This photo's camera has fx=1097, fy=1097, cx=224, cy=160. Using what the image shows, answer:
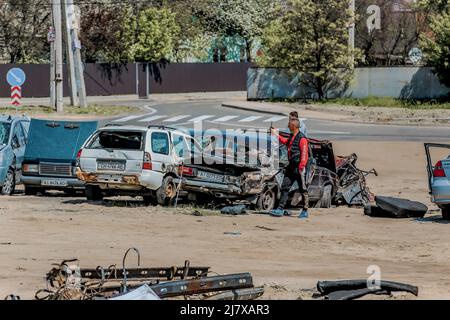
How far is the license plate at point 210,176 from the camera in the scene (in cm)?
2030

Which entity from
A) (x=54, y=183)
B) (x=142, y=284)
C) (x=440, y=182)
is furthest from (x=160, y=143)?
(x=142, y=284)

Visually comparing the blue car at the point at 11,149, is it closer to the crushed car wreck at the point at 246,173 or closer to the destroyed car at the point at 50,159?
the destroyed car at the point at 50,159

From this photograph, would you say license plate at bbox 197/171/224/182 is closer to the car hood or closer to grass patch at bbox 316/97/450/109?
the car hood

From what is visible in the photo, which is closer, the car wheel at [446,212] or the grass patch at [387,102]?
the car wheel at [446,212]

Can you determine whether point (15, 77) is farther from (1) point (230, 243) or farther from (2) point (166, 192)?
(1) point (230, 243)

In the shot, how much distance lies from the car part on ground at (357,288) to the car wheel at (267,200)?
31.3ft

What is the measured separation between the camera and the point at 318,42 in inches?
2121

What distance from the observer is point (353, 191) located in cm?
2266

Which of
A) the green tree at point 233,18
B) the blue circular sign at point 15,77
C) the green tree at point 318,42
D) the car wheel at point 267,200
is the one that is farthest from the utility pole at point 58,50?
the green tree at point 233,18

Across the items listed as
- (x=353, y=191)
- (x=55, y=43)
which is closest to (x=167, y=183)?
(x=353, y=191)

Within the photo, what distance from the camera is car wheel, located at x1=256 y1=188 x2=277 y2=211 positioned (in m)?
20.6

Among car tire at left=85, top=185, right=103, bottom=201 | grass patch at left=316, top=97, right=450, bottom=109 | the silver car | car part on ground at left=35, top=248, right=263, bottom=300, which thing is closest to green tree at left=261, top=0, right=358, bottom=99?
grass patch at left=316, top=97, right=450, bottom=109

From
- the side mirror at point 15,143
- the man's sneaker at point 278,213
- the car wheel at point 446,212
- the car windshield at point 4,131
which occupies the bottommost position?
the man's sneaker at point 278,213
